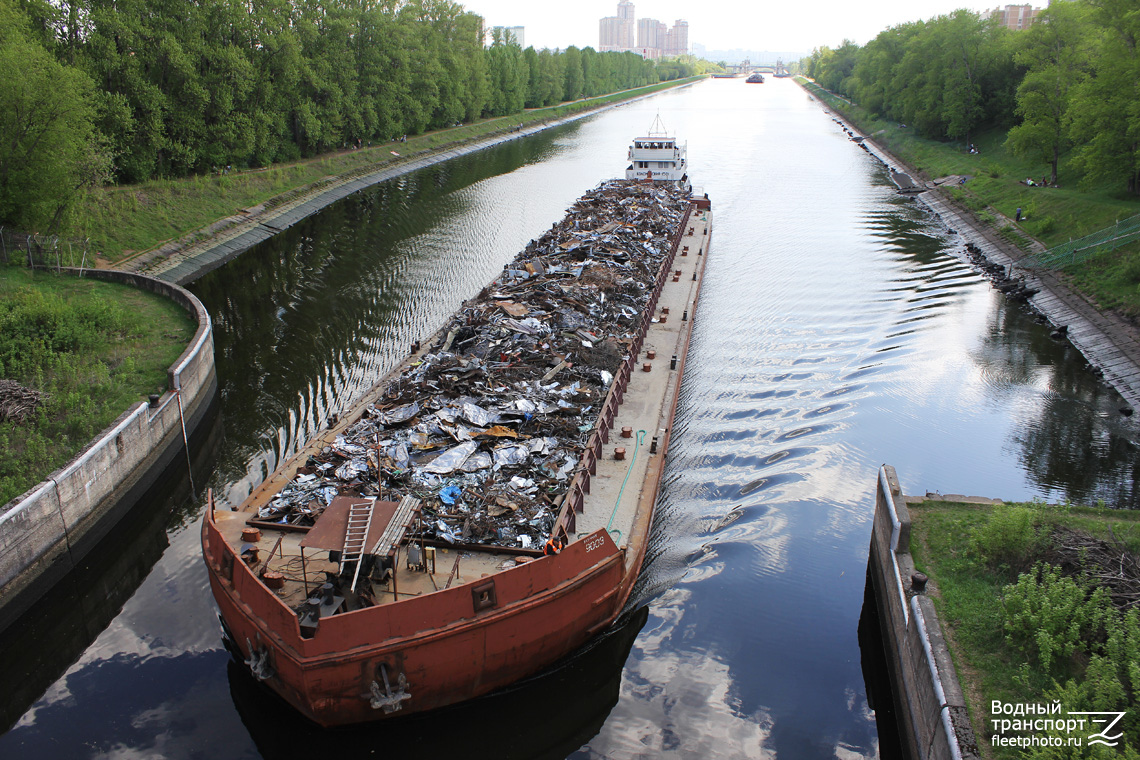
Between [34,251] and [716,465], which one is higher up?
[34,251]

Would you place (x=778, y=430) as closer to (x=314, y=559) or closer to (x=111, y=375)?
(x=314, y=559)

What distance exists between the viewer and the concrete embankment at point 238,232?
31.4 meters

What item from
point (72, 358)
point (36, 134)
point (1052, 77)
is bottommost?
point (72, 358)

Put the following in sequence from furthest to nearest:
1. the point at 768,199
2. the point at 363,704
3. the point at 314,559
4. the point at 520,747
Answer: the point at 768,199 < the point at 314,559 < the point at 520,747 < the point at 363,704

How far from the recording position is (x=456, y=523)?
12180 millimetres

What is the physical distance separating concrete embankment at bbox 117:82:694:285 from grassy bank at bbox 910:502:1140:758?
29.4 m

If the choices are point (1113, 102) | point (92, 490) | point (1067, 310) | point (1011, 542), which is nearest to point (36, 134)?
point (92, 490)

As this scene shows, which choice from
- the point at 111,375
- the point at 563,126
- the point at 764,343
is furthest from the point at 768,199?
the point at 563,126

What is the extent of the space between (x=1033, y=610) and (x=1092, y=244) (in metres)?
25.7

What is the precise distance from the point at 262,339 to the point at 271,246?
14.1m

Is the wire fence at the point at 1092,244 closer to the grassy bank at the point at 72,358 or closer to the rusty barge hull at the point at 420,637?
the rusty barge hull at the point at 420,637

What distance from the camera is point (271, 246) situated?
37.0 m

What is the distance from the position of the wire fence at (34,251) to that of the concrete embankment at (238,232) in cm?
287

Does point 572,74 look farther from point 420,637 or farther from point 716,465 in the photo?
point 420,637
